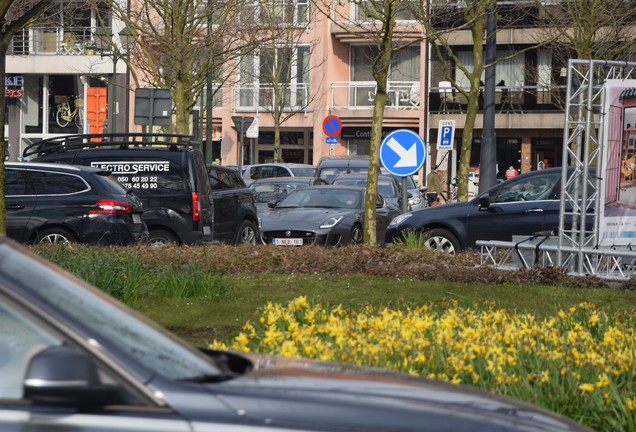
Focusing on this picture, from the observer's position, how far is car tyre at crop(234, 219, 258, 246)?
21.7m

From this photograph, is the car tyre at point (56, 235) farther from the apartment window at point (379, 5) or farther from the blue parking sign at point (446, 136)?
the blue parking sign at point (446, 136)

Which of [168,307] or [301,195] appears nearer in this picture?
[168,307]

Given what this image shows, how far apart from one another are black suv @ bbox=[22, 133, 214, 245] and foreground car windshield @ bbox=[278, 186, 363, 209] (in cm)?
352

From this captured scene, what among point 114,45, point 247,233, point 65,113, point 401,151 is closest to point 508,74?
point 65,113

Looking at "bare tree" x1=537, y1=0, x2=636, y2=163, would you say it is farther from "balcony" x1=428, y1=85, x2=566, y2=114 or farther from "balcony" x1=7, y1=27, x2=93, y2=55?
"balcony" x1=7, y1=27, x2=93, y2=55

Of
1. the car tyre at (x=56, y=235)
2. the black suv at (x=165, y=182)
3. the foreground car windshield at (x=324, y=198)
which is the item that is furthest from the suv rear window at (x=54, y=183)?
the foreground car windshield at (x=324, y=198)

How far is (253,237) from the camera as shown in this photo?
22219mm

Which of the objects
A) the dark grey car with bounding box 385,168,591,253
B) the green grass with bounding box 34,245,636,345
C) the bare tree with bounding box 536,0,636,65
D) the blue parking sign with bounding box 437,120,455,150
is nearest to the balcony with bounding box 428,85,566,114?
the bare tree with bounding box 536,0,636,65

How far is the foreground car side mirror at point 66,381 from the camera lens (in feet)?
10.5

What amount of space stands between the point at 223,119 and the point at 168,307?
45204mm

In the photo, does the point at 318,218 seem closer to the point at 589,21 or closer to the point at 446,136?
the point at 446,136

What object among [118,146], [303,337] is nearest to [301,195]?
[118,146]

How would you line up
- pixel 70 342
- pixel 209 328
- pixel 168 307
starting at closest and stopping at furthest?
pixel 70 342, pixel 209 328, pixel 168 307

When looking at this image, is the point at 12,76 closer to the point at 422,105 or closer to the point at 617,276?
the point at 422,105
